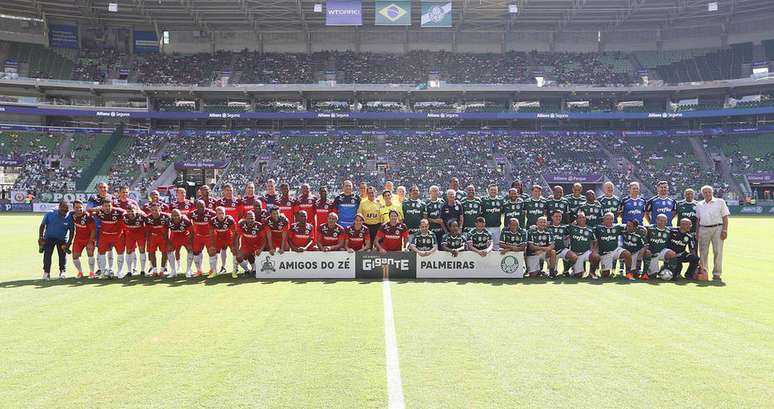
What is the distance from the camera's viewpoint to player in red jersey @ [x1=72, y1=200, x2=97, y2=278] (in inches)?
450

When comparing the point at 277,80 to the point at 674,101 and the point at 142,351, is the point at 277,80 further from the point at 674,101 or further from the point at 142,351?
the point at 142,351

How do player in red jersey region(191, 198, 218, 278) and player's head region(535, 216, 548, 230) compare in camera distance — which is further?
player in red jersey region(191, 198, 218, 278)

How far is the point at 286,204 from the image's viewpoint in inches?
513

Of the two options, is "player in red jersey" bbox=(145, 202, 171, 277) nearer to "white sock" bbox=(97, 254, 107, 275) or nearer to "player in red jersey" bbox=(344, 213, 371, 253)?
"white sock" bbox=(97, 254, 107, 275)

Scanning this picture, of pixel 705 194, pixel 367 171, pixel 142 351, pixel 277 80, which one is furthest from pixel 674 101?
pixel 142 351

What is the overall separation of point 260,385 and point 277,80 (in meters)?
50.6

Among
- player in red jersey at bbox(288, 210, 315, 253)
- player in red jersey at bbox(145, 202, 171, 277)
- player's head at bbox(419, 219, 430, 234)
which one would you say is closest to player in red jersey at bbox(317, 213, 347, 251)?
player in red jersey at bbox(288, 210, 315, 253)

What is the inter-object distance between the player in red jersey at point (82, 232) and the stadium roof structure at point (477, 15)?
41.4 m

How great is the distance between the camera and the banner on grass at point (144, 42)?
5569cm

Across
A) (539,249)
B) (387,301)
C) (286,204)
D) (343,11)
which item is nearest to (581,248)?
(539,249)

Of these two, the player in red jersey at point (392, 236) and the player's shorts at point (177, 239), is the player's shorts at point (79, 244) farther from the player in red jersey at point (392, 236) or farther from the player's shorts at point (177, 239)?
the player in red jersey at point (392, 236)

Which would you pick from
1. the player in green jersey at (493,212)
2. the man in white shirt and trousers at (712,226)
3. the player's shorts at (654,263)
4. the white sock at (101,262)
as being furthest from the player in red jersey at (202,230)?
the man in white shirt and trousers at (712,226)

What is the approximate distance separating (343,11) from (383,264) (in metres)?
A: 40.4

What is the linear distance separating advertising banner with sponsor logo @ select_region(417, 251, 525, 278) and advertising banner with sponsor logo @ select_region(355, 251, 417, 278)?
204mm
